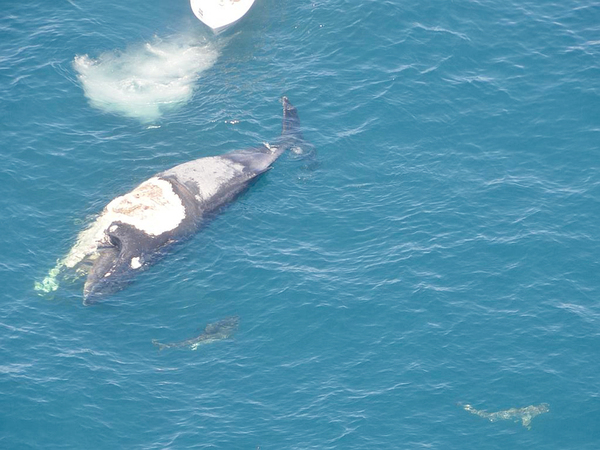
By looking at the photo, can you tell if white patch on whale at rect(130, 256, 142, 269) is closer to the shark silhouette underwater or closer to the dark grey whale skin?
the dark grey whale skin

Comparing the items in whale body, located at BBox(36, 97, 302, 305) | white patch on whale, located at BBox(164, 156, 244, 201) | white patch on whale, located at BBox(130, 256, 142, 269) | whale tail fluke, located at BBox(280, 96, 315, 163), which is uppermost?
whale tail fluke, located at BBox(280, 96, 315, 163)

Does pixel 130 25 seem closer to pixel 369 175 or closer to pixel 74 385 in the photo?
pixel 369 175

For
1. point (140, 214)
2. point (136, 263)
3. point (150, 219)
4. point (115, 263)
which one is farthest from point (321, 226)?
point (115, 263)

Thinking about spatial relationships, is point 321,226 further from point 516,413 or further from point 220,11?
point 220,11

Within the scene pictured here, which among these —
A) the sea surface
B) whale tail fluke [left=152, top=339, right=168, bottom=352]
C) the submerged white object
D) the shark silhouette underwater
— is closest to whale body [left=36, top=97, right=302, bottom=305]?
the sea surface

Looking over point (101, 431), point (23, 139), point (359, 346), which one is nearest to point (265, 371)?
point (359, 346)
